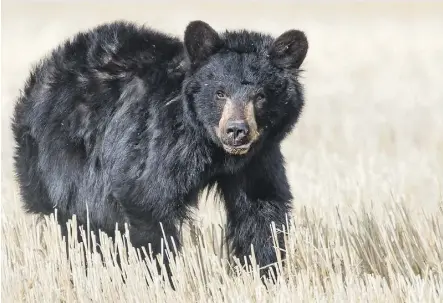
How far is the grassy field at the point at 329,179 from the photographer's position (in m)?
5.59

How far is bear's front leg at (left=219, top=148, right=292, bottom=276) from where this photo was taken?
6.20 m

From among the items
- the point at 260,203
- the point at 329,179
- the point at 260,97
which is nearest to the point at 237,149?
the point at 260,97

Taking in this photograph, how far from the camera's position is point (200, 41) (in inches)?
233

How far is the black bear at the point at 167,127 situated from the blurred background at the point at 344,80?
1.55ft

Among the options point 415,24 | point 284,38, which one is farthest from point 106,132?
point 415,24

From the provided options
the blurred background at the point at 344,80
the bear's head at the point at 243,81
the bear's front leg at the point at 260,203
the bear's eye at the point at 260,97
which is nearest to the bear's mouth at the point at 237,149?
the bear's head at the point at 243,81

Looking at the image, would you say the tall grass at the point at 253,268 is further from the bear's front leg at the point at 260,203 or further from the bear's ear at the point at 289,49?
the bear's ear at the point at 289,49

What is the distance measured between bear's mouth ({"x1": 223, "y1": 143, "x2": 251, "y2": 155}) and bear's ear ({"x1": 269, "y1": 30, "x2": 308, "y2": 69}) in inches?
25.3

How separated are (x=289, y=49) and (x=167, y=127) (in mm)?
931

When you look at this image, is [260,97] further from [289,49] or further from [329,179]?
[329,179]

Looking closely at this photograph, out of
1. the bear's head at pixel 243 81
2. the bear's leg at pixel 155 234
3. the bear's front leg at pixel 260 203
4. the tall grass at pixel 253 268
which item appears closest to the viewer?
the tall grass at pixel 253 268

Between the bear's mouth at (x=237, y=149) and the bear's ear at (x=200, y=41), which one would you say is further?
the bear's ear at (x=200, y=41)

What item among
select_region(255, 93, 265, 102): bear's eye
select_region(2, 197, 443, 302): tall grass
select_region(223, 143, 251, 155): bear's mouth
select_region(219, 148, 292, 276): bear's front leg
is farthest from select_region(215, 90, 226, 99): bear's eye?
select_region(2, 197, 443, 302): tall grass

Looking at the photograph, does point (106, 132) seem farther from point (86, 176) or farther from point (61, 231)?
point (61, 231)
